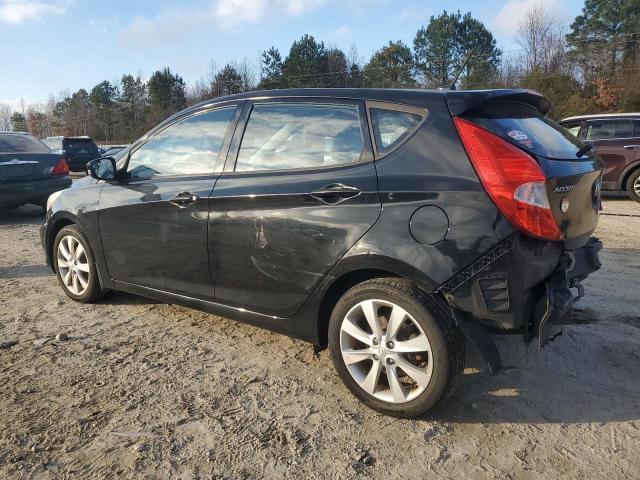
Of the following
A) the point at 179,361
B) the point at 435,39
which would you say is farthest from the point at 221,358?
the point at 435,39

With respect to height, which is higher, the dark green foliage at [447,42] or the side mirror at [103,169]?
the dark green foliage at [447,42]

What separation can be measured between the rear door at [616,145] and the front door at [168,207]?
880 cm

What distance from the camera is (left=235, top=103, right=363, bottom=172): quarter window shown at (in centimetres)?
304

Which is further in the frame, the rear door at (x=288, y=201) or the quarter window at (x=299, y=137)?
the quarter window at (x=299, y=137)

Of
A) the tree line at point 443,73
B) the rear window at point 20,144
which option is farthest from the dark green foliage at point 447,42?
the rear window at point 20,144

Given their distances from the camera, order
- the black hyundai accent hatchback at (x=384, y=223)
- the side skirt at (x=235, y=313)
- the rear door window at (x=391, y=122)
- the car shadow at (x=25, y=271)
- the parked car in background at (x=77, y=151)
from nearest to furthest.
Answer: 1. the black hyundai accent hatchback at (x=384, y=223)
2. the rear door window at (x=391, y=122)
3. the side skirt at (x=235, y=313)
4. the car shadow at (x=25, y=271)
5. the parked car in background at (x=77, y=151)

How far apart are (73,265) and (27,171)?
5.18 metres

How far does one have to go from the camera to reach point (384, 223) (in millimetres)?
2750

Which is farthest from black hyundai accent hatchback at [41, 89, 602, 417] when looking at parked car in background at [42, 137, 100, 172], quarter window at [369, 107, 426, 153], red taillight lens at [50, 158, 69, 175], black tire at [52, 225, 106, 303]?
parked car in background at [42, 137, 100, 172]

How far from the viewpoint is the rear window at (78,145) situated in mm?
22000

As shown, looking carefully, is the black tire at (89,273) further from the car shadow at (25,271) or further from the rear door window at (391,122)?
the rear door window at (391,122)

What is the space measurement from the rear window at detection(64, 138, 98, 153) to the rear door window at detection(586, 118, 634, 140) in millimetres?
19151

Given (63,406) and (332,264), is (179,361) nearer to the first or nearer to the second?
(63,406)

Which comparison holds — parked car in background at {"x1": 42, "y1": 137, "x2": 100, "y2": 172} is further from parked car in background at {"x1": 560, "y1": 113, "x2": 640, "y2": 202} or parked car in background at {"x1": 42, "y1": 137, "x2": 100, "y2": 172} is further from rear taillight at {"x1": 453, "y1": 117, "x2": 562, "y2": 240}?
rear taillight at {"x1": 453, "y1": 117, "x2": 562, "y2": 240}
